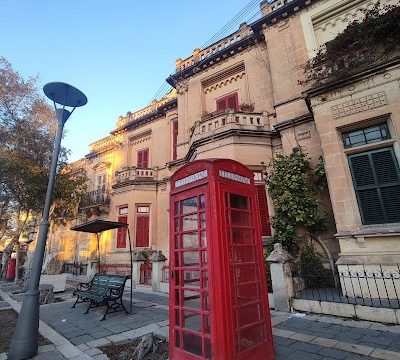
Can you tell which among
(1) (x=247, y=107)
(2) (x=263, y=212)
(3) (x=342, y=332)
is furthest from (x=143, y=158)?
(3) (x=342, y=332)

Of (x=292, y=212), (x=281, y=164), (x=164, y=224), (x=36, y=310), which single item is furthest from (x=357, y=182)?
(x=164, y=224)

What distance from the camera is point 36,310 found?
15.5 feet

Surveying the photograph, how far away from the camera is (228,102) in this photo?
1377 cm

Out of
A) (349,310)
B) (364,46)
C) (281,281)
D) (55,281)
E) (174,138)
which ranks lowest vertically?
(349,310)

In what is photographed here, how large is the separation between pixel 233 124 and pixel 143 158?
387 inches

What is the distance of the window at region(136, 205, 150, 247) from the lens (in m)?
16.1

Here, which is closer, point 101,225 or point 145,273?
point 101,225

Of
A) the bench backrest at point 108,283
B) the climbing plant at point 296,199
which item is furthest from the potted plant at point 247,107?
the bench backrest at point 108,283

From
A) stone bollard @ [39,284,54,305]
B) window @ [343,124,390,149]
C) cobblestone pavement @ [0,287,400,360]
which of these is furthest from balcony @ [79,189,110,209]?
window @ [343,124,390,149]

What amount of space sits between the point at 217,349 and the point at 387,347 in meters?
2.97

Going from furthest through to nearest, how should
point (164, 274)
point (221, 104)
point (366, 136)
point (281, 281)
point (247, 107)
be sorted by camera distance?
point (221, 104)
point (247, 107)
point (164, 274)
point (366, 136)
point (281, 281)

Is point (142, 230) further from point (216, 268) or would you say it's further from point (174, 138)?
point (216, 268)

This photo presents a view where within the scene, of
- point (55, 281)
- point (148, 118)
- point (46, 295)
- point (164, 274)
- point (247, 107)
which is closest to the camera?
point (46, 295)

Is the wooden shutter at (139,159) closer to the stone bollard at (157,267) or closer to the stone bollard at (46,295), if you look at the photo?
the stone bollard at (157,267)
